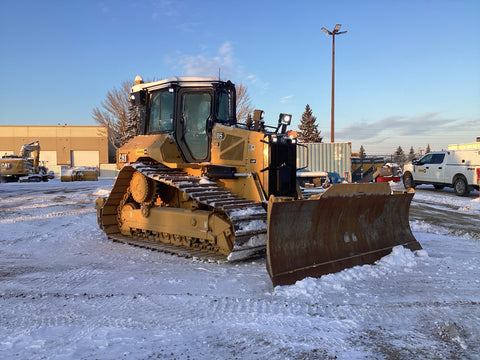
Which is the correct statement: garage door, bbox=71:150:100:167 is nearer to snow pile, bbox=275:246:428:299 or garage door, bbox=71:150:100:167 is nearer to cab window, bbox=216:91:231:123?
cab window, bbox=216:91:231:123

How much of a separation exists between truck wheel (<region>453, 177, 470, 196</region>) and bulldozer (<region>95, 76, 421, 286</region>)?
471 inches

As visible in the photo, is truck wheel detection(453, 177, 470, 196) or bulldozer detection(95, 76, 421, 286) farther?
truck wheel detection(453, 177, 470, 196)

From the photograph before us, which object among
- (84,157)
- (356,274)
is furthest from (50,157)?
(356,274)

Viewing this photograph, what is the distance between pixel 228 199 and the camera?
568 cm

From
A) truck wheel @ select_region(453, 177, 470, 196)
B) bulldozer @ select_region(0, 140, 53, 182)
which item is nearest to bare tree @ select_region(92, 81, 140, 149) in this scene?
bulldozer @ select_region(0, 140, 53, 182)

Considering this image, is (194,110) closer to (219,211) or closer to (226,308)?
(219,211)

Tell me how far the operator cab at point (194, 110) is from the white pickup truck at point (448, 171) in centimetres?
1294

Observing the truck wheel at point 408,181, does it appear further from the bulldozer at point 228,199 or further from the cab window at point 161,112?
the cab window at point 161,112

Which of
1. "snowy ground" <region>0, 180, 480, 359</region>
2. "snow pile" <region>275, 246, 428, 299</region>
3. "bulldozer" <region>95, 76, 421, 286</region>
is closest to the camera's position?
"snowy ground" <region>0, 180, 480, 359</region>

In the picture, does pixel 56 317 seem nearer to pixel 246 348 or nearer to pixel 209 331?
pixel 209 331

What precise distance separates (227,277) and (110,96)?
3270 centimetres

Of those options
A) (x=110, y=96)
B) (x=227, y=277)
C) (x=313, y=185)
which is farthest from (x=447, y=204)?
(x=110, y=96)

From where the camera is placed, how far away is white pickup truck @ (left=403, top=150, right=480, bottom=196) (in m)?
15.9

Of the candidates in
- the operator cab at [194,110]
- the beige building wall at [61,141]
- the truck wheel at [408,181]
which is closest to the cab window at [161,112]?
the operator cab at [194,110]
